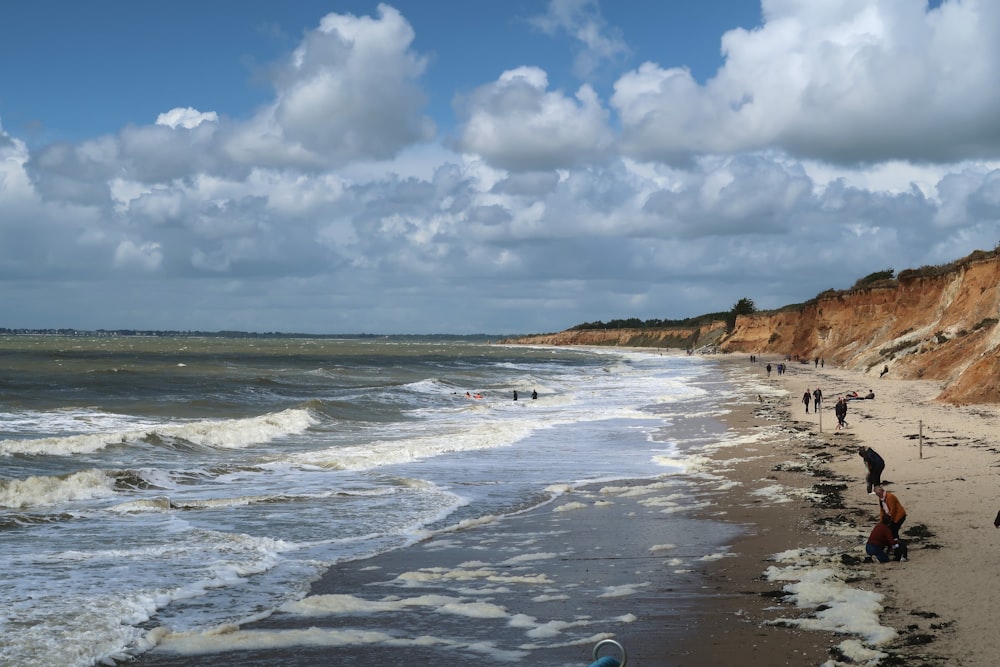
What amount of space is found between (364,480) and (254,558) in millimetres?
7638

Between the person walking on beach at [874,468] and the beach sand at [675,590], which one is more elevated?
the person walking on beach at [874,468]

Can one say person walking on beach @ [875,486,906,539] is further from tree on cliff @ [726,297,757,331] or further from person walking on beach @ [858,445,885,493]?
tree on cliff @ [726,297,757,331]

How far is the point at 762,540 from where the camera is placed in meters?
12.9

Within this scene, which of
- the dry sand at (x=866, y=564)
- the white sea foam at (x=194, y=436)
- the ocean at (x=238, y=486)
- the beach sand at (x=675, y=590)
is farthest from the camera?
the white sea foam at (x=194, y=436)

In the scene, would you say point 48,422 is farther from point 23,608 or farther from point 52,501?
point 23,608

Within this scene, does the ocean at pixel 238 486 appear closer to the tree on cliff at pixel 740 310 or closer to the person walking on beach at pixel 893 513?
the person walking on beach at pixel 893 513

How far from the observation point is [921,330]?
183ft

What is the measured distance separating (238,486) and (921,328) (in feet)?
169

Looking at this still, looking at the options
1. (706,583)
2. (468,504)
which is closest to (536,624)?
(706,583)

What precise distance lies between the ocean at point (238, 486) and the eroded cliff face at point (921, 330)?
34.4 ft

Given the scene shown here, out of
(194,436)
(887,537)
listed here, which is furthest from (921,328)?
(887,537)

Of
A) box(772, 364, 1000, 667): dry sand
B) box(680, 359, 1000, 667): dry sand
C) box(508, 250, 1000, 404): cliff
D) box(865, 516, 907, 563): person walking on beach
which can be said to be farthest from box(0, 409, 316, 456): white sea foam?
box(508, 250, 1000, 404): cliff

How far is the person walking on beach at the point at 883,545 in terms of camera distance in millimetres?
10953

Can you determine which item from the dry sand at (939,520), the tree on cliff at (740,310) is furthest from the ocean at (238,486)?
the tree on cliff at (740,310)
